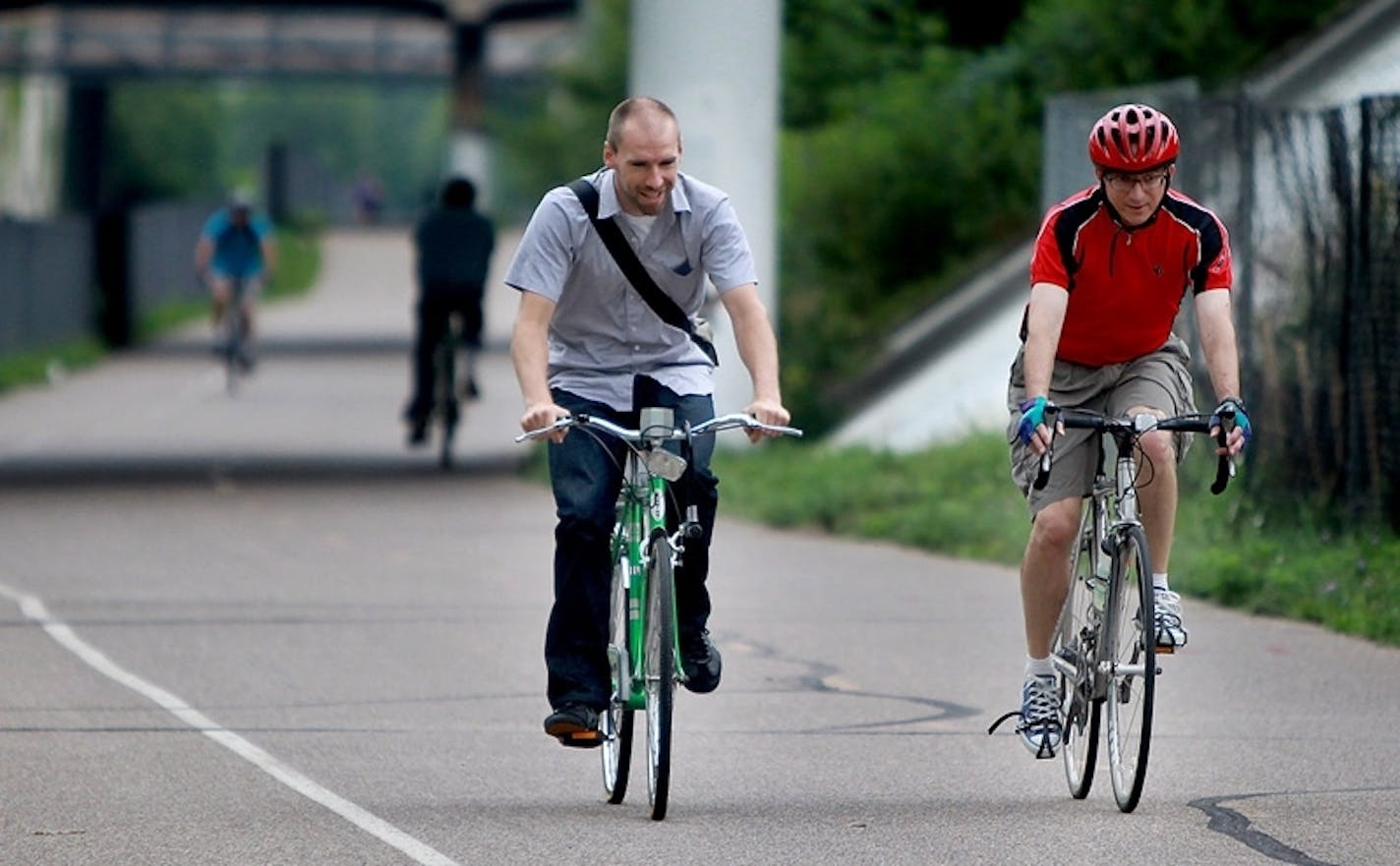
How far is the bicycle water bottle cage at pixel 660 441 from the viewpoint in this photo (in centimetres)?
741

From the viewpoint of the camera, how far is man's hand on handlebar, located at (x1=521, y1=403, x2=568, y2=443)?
7.28 m

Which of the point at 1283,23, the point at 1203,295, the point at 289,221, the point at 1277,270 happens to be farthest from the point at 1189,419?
the point at 289,221

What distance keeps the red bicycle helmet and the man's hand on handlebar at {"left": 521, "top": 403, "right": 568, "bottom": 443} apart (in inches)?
59.3

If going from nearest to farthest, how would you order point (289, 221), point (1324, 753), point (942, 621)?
point (1324, 753) < point (942, 621) < point (289, 221)

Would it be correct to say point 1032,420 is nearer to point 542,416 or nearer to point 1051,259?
point 1051,259

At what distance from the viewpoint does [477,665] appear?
35.1 feet

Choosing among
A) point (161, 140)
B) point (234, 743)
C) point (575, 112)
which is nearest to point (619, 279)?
point (234, 743)

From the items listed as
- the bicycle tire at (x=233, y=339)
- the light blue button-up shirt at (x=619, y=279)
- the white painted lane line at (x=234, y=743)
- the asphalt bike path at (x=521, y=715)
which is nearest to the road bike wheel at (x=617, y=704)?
the asphalt bike path at (x=521, y=715)

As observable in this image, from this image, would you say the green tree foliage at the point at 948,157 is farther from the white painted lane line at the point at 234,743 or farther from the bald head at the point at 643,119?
the bald head at the point at 643,119

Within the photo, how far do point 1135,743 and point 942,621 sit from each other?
4603 mm

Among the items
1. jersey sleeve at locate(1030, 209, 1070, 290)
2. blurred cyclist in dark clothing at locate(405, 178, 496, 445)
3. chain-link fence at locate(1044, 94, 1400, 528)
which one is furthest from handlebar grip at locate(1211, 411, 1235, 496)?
blurred cyclist in dark clothing at locate(405, 178, 496, 445)

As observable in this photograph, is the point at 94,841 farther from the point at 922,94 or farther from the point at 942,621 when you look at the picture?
the point at 922,94

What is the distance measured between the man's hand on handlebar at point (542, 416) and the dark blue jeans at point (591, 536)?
370mm

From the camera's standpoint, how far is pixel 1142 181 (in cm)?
750
